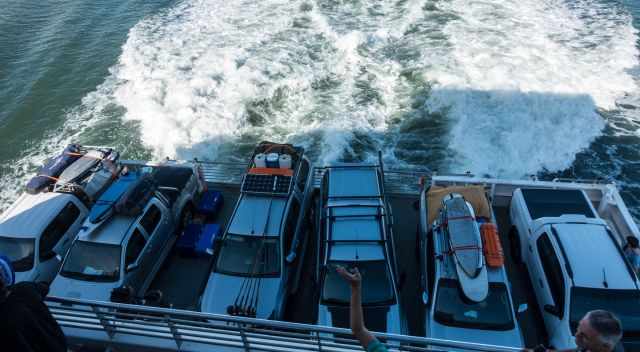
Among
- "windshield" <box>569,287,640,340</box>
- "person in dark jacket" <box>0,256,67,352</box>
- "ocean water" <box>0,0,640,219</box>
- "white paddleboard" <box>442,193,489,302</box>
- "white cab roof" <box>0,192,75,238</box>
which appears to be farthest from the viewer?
"ocean water" <box>0,0,640,219</box>

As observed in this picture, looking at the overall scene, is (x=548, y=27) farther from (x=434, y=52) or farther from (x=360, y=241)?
(x=360, y=241)

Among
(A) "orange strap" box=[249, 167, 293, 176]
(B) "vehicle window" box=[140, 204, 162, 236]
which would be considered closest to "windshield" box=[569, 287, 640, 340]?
(A) "orange strap" box=[249, 167, 293, 176]

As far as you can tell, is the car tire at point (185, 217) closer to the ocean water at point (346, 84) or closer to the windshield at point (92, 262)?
the windshield at point (92, 262)

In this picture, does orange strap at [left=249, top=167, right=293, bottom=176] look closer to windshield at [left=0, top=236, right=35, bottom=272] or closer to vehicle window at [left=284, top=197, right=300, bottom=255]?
vehicle window at [left=284, top=197, right=300, bottom=255]

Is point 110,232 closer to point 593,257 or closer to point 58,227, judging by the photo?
point 58,227

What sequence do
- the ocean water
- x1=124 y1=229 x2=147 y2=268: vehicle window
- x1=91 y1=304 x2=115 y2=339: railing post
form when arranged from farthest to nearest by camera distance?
the ocean water, x1=124 y1=229 x2=147 y2=268: vehicle window, x1=91 y1=304 x2=115 y2=339: railing post

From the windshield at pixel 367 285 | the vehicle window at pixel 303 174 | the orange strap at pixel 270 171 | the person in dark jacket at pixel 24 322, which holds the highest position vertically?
the person in dark jacket at pixel 24 322

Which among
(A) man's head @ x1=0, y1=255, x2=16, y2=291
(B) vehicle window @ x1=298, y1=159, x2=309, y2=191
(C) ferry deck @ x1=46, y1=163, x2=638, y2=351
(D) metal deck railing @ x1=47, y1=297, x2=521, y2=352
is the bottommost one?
(C) ferry deck @ x1=46, y1=163, x2=638, y2=351

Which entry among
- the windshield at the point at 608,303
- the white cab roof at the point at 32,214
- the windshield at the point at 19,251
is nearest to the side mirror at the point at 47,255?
the windshield at the point at 19,251
